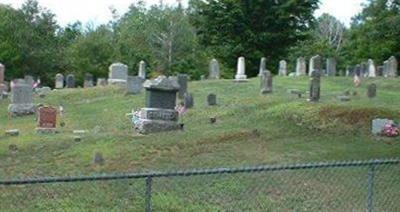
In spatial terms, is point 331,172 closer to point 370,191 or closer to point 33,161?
point 370,191

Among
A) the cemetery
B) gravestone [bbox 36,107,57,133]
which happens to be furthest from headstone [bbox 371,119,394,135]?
gravestone [bbox 36,107,57,133]

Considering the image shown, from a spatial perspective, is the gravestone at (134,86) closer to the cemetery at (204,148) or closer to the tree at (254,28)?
the cemetery at (204,148)

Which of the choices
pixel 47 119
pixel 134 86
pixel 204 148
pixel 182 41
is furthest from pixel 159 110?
pixel 182 41

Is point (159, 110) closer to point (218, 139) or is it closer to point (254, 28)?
point (218, 139)

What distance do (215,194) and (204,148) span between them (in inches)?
169

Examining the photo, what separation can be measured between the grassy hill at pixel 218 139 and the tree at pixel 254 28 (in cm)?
2389

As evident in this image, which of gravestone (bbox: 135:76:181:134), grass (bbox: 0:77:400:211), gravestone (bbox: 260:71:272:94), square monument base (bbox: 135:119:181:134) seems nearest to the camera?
grass (bbox: 0:77:400:211)

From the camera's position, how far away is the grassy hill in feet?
48.9

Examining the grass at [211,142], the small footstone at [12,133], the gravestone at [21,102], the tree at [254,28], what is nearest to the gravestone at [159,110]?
the grass at [211,142]

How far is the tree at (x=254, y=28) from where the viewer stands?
47938mm

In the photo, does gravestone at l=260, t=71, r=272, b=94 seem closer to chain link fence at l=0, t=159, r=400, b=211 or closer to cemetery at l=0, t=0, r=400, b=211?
cemetery at l=0, t=0, r=400, b=211

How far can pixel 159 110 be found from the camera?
1852cm

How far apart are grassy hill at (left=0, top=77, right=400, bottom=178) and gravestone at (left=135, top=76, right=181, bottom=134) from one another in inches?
16.9

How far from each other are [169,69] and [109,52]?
5.25m
